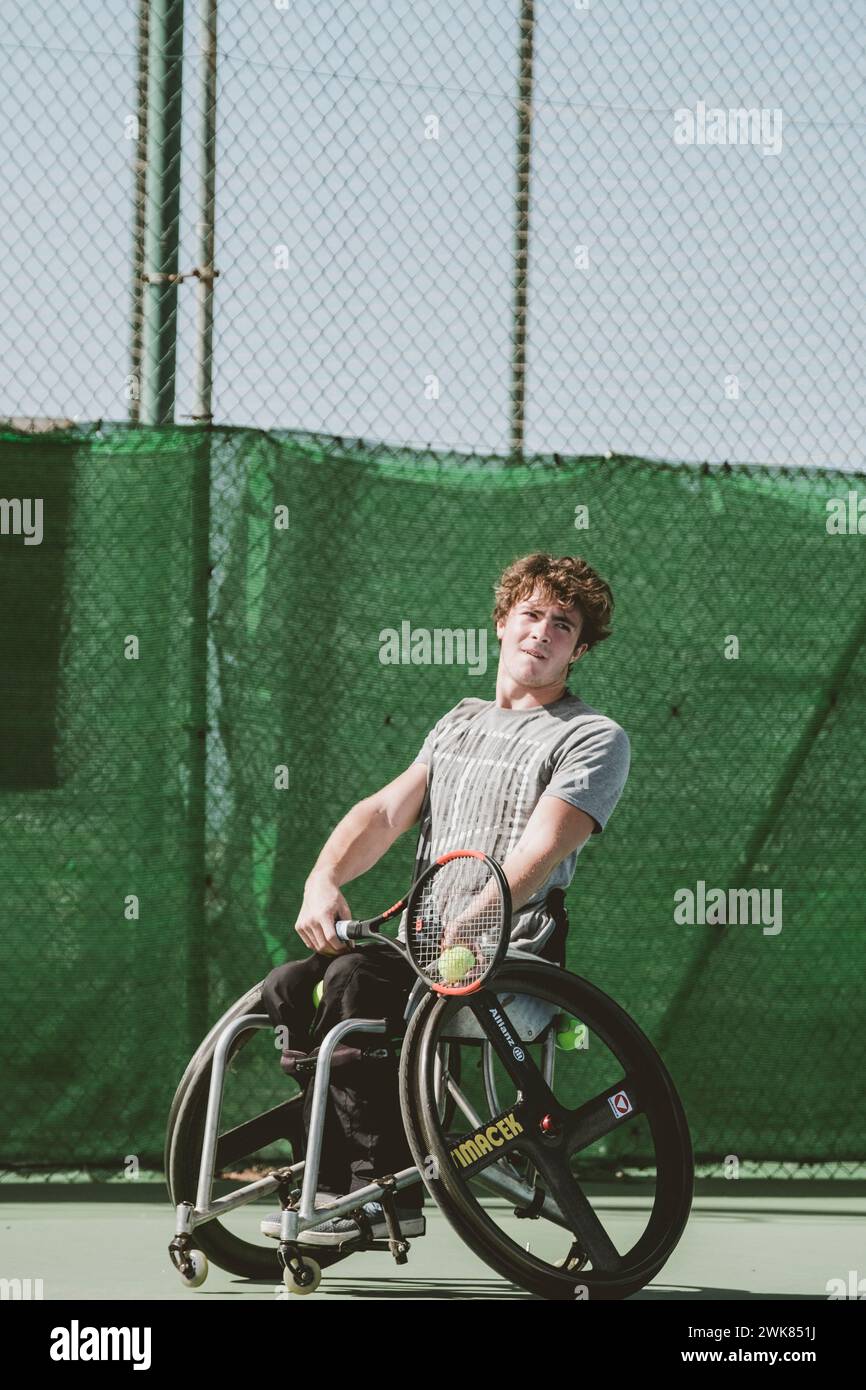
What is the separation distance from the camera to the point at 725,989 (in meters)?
4.49

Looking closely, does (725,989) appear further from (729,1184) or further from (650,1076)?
(650,1076)

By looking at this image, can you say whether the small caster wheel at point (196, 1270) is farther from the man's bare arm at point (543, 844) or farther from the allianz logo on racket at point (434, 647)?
the allianz logo on racket at point (434, 647)

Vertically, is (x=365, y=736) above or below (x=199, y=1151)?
above

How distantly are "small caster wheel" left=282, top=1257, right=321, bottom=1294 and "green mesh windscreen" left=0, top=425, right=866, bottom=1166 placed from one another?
141cm

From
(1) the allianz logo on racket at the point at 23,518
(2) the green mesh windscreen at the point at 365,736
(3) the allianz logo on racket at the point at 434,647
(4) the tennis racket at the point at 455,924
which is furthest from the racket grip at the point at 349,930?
(1) the allianz logo on racket at the point at 23,518

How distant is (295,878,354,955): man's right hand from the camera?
10.4ft

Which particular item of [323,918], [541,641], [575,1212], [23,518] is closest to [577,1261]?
[575,1212]

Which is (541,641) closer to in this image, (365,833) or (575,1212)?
(365,833)

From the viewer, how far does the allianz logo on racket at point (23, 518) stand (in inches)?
171

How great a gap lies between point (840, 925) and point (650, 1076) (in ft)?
5.36

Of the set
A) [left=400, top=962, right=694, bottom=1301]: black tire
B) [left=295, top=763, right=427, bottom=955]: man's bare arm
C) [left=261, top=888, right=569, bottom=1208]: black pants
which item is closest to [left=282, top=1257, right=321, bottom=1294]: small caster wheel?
[left=261, top=888, right=569, bottom=1208]: black pants

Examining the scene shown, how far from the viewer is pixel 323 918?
3.18 metres

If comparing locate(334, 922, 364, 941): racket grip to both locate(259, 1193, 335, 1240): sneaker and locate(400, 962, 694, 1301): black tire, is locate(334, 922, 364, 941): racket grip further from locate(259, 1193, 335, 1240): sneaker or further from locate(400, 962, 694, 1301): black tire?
locate(259, 1193, 335, 1240): sneaker

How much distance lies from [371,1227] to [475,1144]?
221 mm
